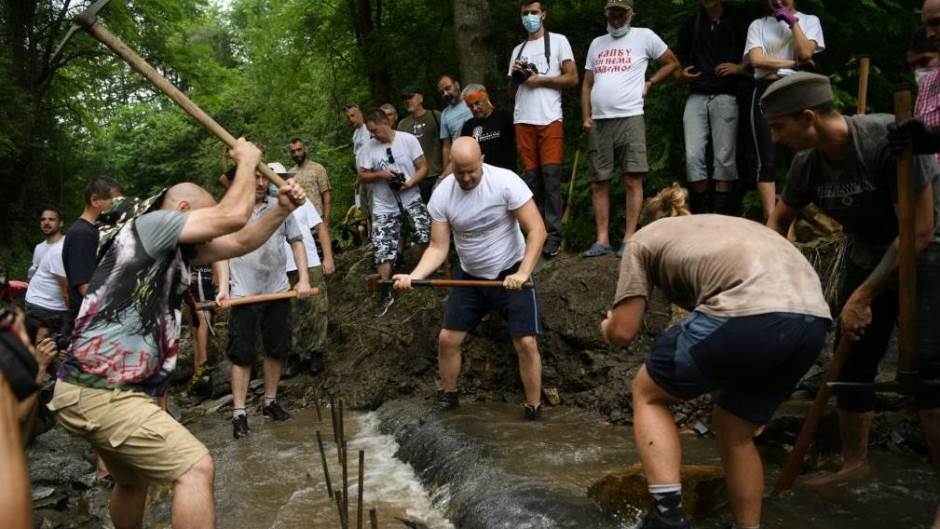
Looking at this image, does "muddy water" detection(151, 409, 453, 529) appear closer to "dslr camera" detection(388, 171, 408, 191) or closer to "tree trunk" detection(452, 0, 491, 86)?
"dslr camera" detection(388, 171, 408, 191)

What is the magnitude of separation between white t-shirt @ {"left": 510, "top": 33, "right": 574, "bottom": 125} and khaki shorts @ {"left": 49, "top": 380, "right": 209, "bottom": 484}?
494cm

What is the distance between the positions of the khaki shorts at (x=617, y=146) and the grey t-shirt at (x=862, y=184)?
2.99 meters

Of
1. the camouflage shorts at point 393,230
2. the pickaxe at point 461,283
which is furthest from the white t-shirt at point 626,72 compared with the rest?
the camouflage shorts at point 393,230

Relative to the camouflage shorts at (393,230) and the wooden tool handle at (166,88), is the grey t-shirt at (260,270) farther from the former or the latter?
the wooden tool handle at (166,88)

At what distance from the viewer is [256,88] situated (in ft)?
71.2

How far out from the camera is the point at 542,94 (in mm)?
7551

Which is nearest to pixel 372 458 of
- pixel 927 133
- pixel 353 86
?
pixel 927 133

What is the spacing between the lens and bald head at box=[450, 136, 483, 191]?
18.8ft

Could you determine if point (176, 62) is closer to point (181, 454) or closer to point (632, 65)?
point (632, 65)

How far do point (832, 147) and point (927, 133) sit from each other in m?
0.46

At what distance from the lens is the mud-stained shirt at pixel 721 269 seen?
322 cm

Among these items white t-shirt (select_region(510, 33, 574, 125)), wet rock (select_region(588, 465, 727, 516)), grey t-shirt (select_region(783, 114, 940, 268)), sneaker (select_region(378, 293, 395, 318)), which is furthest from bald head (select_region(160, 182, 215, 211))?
sneaker (select_region(378, 293, 395, 318))

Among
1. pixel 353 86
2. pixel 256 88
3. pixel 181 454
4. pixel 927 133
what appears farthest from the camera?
pixel 256 88

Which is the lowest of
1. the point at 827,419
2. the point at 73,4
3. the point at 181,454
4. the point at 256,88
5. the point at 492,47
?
the point at 827,419
